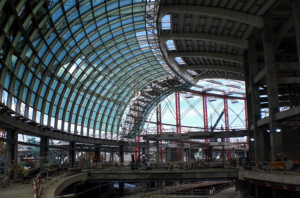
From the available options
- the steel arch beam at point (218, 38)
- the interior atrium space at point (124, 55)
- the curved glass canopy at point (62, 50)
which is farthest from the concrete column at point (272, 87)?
the curved glass canopy at point (62, 50)

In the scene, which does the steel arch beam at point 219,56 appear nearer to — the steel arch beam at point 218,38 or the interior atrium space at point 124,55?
the interior atrium space at point 124,55

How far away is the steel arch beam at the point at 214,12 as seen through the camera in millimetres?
29359

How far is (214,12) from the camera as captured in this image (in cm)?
2956

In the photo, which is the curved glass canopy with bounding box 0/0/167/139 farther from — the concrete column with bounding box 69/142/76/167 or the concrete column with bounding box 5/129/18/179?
the concrete column with bounding box 5/129/18/179

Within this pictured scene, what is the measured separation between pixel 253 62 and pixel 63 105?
25031mm

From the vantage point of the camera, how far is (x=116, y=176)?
31.7 meters

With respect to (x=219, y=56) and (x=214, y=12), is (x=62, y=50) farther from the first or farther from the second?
(x=219, y=56)

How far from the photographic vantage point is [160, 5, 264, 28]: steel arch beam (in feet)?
96.3

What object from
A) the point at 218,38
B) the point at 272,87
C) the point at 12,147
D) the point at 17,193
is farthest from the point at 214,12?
the point at 17,193

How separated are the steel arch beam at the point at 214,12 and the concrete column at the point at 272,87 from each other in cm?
109

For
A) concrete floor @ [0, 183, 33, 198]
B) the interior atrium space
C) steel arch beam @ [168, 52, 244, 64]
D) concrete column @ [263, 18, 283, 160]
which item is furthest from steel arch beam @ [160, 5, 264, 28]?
concrete floor @ [0, 183, 33, 198]

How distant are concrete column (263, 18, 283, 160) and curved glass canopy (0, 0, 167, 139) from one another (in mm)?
12907

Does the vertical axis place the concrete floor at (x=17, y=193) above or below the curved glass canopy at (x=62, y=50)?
below

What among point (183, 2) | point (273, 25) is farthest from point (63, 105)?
point (273, 25)
